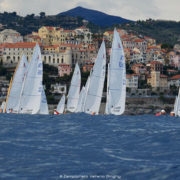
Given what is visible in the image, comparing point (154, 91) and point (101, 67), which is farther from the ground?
point (101, 67)

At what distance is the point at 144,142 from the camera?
72.5 feet

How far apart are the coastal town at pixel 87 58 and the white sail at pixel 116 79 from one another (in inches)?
2871

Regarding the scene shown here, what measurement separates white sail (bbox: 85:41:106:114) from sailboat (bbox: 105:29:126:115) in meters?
2.47

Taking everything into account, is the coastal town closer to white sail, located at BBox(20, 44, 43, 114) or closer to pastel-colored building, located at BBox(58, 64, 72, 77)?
pastel-colored building, located at BBox(58, 64, 72, 77)

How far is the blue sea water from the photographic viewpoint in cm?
1611

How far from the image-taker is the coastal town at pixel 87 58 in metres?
136

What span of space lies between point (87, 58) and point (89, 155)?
139 m

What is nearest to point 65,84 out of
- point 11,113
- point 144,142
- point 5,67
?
point 5,67

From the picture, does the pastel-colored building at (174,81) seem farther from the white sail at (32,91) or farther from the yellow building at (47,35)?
the white sail at (32,91)

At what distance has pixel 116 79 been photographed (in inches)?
1622

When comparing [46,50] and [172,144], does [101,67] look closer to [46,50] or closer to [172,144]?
[172,144]

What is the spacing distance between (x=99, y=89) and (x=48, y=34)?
135m

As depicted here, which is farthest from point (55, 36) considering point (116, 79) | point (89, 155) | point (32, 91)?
point (89, 155)

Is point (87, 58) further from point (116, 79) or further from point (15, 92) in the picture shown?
point (116, 79)
